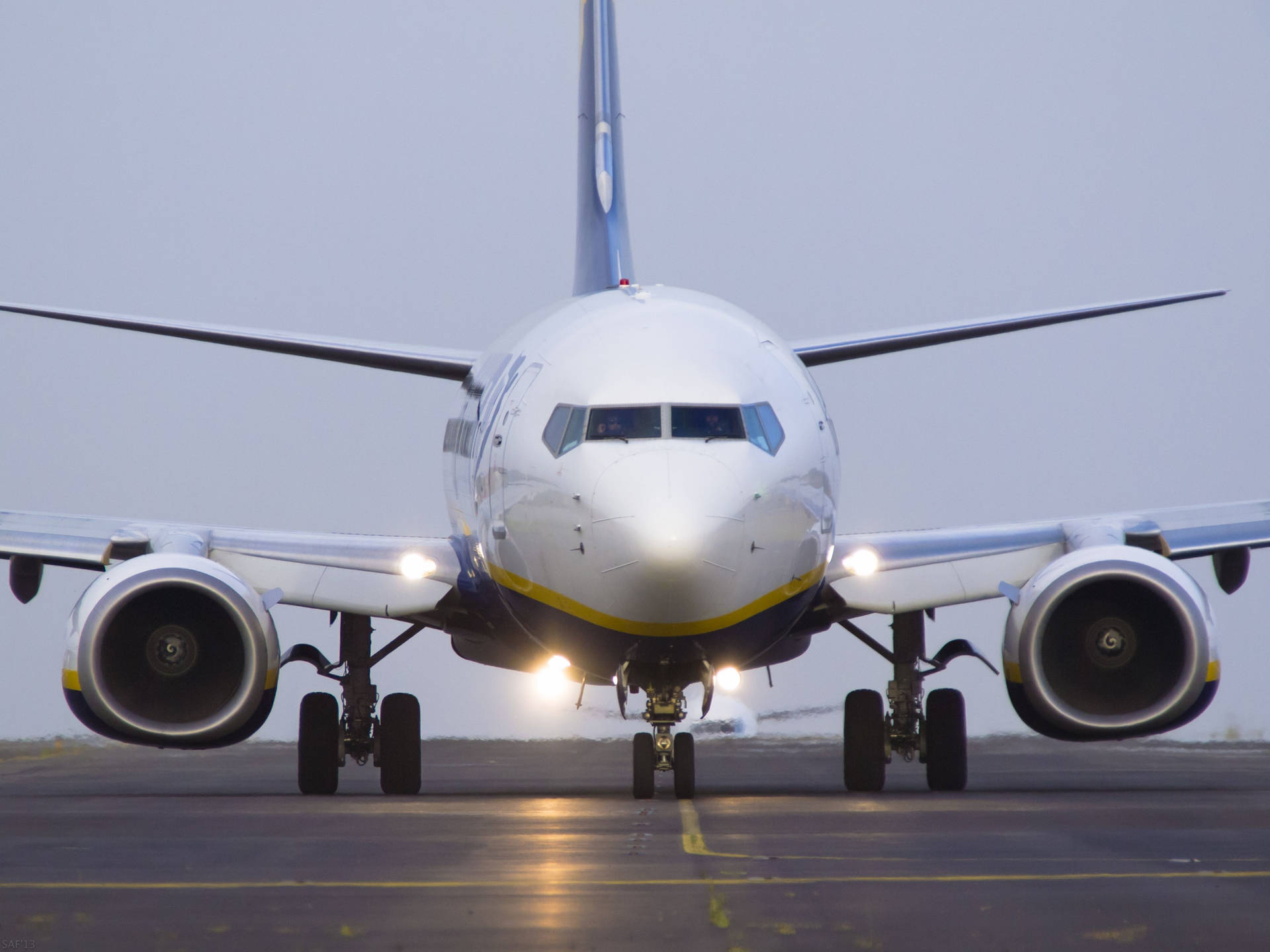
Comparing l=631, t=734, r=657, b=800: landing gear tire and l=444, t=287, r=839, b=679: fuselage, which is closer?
l=444, t=287, r=839, b=679: fuselage

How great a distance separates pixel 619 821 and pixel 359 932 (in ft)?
17.4

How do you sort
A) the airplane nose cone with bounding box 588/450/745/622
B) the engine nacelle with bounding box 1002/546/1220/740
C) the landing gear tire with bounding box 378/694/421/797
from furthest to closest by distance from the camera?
the landing gear tire with bounding box 378/694/421/797 < the engine nacelle with bounding box 1002/546/1220/740 < the airplane nose cone with bounding box 588/450/745/622

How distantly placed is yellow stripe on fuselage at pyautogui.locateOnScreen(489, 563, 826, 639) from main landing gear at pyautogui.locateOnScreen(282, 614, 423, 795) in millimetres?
4190

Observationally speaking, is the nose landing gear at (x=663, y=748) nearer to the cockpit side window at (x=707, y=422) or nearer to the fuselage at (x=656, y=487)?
the fuselage at (x=656, y=487)

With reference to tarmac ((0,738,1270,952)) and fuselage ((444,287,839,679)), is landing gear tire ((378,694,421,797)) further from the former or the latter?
fuselage ((444,287,839,679))

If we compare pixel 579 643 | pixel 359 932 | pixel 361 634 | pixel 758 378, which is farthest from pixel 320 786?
pixel 359 932

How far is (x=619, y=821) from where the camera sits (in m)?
12.4

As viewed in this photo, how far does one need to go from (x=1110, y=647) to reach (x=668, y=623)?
14.2ft

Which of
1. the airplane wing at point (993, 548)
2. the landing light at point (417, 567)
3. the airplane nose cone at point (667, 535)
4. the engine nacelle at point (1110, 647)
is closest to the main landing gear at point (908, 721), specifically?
the airplane wing at point (993, 548)

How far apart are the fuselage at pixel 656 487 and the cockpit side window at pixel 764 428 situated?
0.04ft

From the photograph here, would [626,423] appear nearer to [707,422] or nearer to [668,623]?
[707,422]

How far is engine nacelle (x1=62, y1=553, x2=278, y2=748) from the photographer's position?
49.1 ft

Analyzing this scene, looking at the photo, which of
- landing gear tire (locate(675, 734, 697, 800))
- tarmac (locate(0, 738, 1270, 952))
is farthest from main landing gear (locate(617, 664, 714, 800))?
tarmac (locate(0, 738, 1270, 952))

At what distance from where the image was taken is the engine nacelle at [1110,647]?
48.8ft
